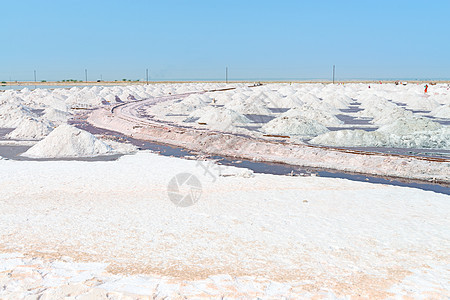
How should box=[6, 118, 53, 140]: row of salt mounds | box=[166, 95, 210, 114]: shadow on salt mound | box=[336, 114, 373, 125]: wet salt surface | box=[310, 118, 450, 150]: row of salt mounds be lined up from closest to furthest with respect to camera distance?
box=[310, 118, 450, 150]: row of salt mounds → box=[6, 118, 53, 140]: row of salt mounds → box=[336, 114, 373, 125]: wet salt surface → box=[166, 95, 210, 114]: shadow on salt mound

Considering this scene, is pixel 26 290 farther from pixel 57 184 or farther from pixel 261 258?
pixel 57 184

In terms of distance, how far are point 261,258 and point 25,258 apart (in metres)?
3.63

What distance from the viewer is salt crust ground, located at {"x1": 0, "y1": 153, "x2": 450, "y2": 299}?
202 inches

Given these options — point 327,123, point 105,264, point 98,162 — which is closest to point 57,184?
point 98,162

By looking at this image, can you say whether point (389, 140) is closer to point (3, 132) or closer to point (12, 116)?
point (3, 132)

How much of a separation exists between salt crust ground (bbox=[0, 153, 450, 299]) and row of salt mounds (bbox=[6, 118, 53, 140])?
8510 millimetres

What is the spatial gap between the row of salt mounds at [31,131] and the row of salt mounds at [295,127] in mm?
11478

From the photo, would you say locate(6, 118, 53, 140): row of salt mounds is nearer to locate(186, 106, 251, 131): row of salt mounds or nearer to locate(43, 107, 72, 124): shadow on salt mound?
locate(43, 107, 72, 124): shadow on salt mound

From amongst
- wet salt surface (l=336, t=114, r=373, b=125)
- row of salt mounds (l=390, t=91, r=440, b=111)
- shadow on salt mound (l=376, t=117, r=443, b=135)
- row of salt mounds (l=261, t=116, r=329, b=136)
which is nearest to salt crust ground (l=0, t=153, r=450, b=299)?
row of salt mounds (l=261, t=116, r=329, b=136)

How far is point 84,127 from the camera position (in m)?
24.3

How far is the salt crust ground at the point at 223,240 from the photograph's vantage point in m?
5.12

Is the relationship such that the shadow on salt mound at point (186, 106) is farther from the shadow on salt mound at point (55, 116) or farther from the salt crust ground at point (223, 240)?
the salt crust ground at point (223, 240)

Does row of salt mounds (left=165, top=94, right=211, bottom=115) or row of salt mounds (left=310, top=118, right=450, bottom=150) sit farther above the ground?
row of salt mounds (left=165, top=94, right=211, bottom=115)

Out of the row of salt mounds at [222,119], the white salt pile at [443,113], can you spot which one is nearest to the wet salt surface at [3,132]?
the row of salt mounds at [222,119]
